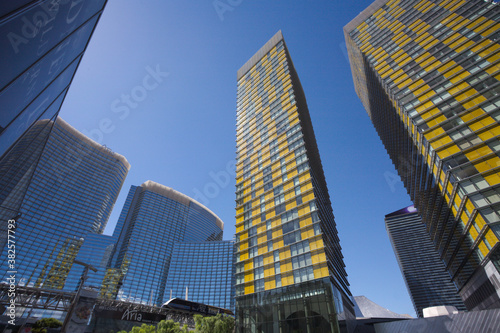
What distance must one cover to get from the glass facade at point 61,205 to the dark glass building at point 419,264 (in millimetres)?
199436

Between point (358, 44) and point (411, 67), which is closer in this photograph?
point (411, 67)

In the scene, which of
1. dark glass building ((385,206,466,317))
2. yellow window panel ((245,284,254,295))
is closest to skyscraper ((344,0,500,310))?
yellow window panel ((245,284,254,295))

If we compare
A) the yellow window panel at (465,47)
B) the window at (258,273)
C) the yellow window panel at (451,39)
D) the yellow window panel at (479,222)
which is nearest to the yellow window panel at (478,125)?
the yellow window panel at (479,222)

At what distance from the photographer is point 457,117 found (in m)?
33.0

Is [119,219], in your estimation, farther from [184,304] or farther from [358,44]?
[358,44]

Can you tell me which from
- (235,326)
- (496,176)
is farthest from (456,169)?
(235,326)

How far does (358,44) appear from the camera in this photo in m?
63.1

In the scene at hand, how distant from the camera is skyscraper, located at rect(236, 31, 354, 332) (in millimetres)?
29844

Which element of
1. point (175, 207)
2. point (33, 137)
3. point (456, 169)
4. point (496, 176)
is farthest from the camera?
point (175, 207)

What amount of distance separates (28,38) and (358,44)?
74981mm

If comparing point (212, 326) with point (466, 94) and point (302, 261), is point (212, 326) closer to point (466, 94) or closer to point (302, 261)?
point (302, 261)

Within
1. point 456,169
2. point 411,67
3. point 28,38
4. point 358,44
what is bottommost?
point 28,38

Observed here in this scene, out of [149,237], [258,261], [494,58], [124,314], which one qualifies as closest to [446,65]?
[494,58]

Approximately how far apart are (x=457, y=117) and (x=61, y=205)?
153905 millimetres
